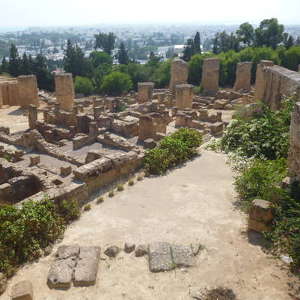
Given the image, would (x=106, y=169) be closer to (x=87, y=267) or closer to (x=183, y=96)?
(x=87, y=267)

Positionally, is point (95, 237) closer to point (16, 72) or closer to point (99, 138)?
point (99, 138)

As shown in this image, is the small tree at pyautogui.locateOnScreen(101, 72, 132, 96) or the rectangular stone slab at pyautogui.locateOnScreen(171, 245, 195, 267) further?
the small tree at pyautogui.locateOnScreen(101, 72, 132, 96)

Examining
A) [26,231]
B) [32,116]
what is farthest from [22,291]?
[32,116]

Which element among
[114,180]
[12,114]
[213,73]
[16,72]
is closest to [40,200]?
[114,180]

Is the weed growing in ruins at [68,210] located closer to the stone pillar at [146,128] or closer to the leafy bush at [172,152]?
the leafy bush at [172,152]

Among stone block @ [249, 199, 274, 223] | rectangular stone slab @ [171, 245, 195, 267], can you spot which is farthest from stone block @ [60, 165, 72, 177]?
stone block @ [249, 199, 274, 223]

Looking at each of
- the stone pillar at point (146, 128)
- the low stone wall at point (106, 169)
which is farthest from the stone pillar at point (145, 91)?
the low stone wall at point (106, 169)

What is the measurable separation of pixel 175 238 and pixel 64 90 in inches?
813

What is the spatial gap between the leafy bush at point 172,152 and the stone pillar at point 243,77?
18882mm

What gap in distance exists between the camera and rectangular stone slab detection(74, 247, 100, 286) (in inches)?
253

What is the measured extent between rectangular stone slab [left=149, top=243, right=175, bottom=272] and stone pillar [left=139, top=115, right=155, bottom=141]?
9.02 m

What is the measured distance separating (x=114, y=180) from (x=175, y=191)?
2.01 metres

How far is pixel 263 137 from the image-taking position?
41.6ft

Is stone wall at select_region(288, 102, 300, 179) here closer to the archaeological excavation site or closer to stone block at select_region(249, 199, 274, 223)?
the archaeological excavation site
